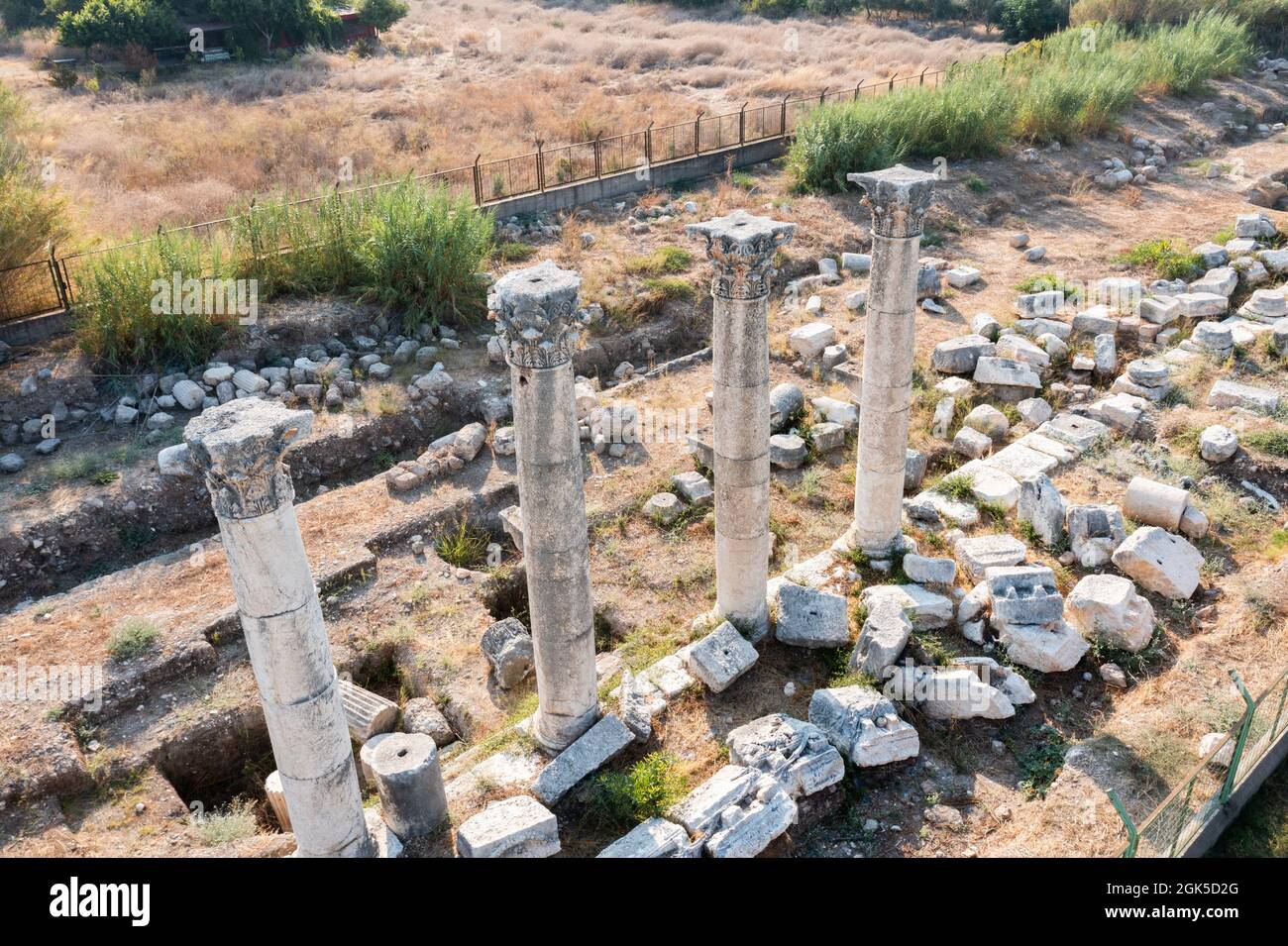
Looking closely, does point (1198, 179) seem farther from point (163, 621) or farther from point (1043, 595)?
point (163, 621)

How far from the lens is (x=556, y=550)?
708 centimetres

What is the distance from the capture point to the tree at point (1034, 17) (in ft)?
112

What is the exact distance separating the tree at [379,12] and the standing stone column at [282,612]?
35.2 metres

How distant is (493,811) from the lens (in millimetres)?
6840

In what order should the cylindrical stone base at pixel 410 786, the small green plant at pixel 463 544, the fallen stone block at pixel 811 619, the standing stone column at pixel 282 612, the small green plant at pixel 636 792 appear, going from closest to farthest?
the standing stone column at pixel 282 612 → the cylindrical stone base at pixel 410 786 → the small green plant at pixel 636 792 → the fallen stone block at pixel 811 619 → the small green plant at pixel 463 544

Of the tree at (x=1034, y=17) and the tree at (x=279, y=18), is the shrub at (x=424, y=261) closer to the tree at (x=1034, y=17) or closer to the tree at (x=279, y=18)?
the tree at (x=279, y=18)

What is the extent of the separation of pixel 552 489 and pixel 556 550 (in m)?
0.49

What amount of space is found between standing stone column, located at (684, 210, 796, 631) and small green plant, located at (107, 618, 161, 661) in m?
5.35

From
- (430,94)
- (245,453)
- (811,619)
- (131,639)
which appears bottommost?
(131,639)

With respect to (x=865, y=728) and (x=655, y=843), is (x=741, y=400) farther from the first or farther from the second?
(x=655, y=843)

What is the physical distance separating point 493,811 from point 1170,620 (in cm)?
632

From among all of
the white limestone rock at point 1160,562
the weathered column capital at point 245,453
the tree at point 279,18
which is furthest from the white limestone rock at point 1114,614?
the tree at point 279,18

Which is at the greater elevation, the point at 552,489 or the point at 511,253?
the point at 552,489

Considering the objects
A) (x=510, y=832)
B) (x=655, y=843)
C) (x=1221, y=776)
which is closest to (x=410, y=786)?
(x=510, y=832)
